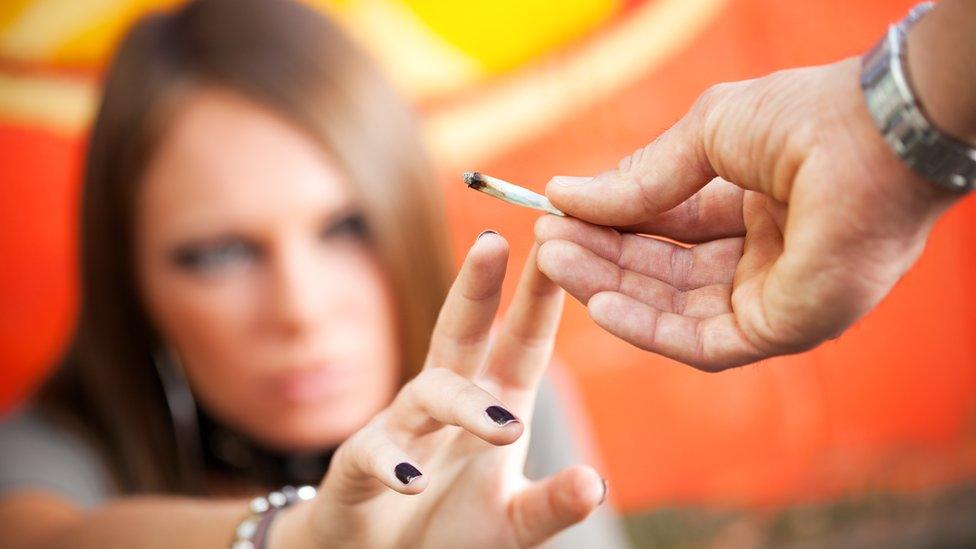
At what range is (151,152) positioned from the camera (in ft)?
2.98

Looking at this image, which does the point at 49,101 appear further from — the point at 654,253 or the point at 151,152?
the point at 654,253

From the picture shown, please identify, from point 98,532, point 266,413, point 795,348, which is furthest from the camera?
point 266,413

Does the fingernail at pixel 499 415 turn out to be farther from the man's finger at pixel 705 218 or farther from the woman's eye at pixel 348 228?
the woman's eye at pixel 348 228

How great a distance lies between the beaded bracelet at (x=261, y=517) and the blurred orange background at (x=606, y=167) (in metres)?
0.77

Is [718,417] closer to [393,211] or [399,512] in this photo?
[393,211]

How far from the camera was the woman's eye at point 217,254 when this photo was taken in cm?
89

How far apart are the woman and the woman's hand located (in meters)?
0.24

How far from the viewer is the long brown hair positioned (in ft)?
3.02

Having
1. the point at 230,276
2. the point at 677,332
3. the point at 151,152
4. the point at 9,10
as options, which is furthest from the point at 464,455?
the point at 9,10

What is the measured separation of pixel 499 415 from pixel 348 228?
22.1 inches

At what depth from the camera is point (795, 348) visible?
0.42 metres

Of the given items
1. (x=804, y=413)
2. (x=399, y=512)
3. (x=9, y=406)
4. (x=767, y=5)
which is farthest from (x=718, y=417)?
(x=9, y=406)

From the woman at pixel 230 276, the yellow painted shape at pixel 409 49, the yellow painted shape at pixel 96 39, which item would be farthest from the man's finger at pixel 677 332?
the yellow painted shape at pixel 96 39

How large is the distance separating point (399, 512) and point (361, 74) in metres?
0.63
